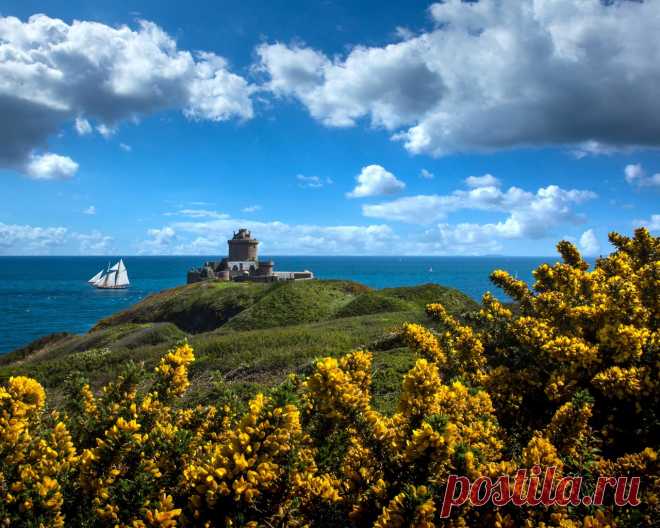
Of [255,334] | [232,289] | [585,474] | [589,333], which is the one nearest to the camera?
[585,474]

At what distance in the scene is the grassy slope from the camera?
20.0 meters

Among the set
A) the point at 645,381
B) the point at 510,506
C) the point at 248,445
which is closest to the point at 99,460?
the point at 248,445

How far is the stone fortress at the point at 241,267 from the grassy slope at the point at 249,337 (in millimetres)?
17590

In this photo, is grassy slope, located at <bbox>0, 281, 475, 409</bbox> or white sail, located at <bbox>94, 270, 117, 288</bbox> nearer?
grassy slope, located at <bbox>0, 281, 475, 409</bbox>

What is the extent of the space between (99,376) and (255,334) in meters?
10.1

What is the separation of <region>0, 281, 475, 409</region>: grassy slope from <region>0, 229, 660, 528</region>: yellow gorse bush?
1.55 m

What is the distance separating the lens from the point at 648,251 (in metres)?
13.3

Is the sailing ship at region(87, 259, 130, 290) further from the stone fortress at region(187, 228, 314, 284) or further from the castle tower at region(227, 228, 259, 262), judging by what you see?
the castle tower at region(227, 228, 259, 262)

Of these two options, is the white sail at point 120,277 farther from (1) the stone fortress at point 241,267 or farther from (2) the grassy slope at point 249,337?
(2) the grassy slope at point 249,337

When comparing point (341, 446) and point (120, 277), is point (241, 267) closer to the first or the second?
point (120, 277)

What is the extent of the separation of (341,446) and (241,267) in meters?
95.9

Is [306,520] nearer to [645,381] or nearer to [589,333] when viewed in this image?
[645,381]

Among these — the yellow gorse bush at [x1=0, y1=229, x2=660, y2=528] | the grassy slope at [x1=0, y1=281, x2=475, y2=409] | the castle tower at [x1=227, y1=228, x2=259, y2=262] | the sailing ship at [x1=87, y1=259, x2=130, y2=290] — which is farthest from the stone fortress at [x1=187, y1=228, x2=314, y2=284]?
the yellow gorse bush at [x1=0, y1=229, x2=660, y2=528]

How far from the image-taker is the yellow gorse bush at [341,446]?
4445 mm
